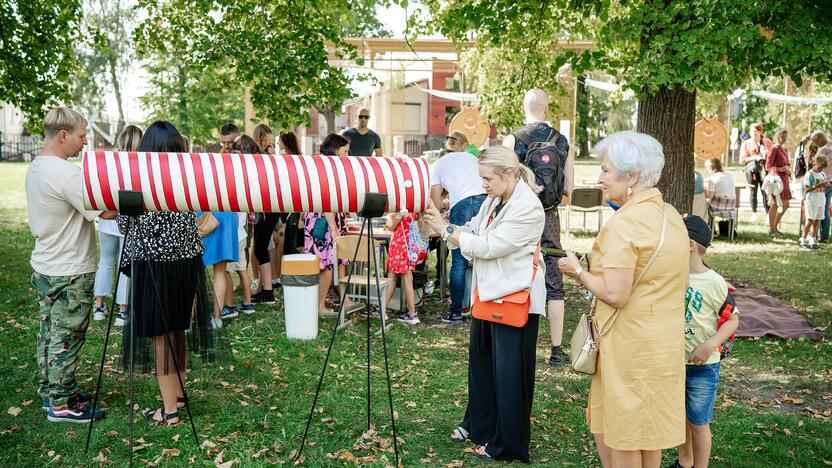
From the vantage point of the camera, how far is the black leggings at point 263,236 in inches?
Answer: 307

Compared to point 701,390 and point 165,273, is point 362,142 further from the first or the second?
point 701,390

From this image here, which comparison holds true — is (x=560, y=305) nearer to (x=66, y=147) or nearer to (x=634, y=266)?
(x=634, y=266)

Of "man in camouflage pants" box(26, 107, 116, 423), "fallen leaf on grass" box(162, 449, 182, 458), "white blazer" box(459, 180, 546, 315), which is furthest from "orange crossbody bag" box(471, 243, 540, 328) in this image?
"man in camouflage pants" box(26, 107, 116, 423)

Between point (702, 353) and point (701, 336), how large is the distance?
0.09 metres

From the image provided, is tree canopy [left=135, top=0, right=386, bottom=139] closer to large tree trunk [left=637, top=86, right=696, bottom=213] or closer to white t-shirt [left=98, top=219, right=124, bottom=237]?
white t-shirt [left=98, top=219, right=124, bottom=237]

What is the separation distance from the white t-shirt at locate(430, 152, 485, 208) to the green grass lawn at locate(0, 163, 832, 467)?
4.44 ft

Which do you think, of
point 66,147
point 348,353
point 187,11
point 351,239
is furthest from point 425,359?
point 187,11

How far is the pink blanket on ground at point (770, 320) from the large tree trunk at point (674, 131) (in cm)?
129

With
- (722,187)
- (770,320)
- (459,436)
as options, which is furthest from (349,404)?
(722,187)

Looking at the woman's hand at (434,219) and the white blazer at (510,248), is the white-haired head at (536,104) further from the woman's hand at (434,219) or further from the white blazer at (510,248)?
the woman's hand at (434,219)

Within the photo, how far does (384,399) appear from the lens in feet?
17.1

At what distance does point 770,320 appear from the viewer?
7.33m

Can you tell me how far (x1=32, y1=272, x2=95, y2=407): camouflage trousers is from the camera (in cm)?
448

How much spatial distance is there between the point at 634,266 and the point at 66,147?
333 cm
